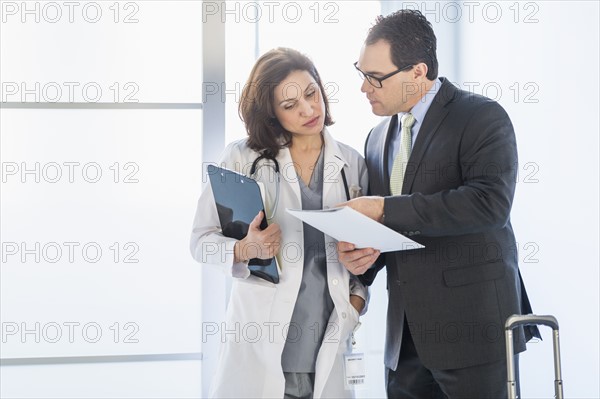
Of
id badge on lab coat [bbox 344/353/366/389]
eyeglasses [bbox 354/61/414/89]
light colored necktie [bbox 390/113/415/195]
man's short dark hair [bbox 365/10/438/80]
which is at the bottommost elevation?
id badge on lab coat [bbox 344/353/366/389]

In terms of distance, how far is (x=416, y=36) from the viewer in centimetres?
206

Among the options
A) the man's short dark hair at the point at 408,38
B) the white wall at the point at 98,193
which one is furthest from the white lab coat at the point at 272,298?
the white wall at the point at 98,193

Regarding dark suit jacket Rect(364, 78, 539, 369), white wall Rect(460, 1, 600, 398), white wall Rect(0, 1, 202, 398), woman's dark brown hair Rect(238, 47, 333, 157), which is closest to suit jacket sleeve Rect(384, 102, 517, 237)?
dark suit jacket Rect(364, 78, 539, 369)

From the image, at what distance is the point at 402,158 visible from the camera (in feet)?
6.68

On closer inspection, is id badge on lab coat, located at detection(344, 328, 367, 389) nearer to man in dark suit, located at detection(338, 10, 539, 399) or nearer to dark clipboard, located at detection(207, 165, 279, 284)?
man in dark suit, located at detection(338, 10, 539, 399)

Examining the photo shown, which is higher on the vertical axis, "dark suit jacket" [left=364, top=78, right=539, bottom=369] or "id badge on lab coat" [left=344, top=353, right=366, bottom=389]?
"dark suit jacket" [left=364, top=78, right=539, bottom=369]

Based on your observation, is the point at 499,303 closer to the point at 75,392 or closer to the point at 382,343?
the point at 382,343

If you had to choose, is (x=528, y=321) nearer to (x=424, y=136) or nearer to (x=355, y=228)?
(x=355, y=228)

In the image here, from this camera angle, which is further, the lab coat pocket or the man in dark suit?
the lab coat pocket

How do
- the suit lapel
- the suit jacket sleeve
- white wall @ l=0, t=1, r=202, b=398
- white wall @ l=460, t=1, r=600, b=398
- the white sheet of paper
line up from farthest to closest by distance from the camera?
white wall @ l=0, t=1, r=202, b=398 → white wall @ l=460, t=1, r=600, b=398 → the suit lapel → the suit jacket sleeve → the white sheet of paper

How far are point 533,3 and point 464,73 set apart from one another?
41 cm

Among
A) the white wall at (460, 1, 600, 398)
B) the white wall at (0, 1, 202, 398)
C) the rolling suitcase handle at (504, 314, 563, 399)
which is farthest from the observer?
the white wall at (0, 1, 202, 398)

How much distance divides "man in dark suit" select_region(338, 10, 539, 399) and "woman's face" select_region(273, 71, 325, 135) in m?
0.17

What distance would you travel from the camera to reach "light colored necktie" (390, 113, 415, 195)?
2.03m
